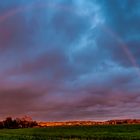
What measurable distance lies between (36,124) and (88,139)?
127 m

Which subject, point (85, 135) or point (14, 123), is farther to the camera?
point (14, 123)

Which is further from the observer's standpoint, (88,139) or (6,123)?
(6,123)

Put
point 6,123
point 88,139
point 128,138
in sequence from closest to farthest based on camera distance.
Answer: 1. point 128,138
2. point 88,139
3. point 6,123

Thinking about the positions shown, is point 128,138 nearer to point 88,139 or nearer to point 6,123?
point 88,139

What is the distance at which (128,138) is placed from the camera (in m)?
56.2

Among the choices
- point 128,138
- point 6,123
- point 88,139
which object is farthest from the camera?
point 6,123

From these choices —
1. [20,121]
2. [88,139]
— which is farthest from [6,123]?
[88,139]

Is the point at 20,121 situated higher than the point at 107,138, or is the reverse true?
the point at 20,121

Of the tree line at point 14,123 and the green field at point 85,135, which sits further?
the tree line at point 14,123

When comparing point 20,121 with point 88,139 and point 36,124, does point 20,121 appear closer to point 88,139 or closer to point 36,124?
point 36,124

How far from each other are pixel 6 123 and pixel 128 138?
430 feet

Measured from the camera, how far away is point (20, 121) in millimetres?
180875

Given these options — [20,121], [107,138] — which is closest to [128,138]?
[107,138]

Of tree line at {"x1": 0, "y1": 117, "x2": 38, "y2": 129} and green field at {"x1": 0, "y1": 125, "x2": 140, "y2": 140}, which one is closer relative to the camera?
green field at {"x1": 0, "y1": 125, "x2": 140, "y2": 140}
